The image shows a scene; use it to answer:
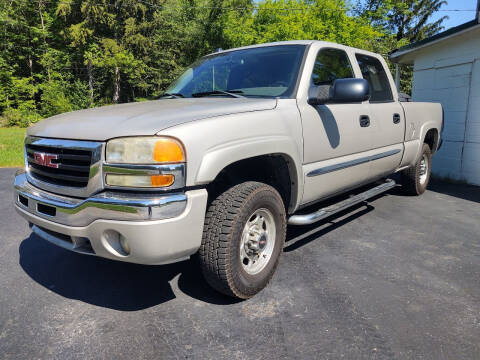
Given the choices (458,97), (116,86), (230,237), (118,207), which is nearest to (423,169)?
(458,97)

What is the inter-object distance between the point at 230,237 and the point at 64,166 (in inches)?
45.2

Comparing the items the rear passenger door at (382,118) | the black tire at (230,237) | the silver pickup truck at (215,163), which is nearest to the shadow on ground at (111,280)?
the black tire at (230,237)

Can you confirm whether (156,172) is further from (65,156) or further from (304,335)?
(304,335)

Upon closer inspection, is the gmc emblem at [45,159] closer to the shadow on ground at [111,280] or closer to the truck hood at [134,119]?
the truck hood at [134,119]

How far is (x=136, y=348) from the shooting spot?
2.13m

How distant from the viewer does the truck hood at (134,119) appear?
2145 mm

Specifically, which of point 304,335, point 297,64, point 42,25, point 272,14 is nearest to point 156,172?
point 304,335

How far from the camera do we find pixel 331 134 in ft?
A: 10.7

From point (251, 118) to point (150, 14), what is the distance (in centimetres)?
3153

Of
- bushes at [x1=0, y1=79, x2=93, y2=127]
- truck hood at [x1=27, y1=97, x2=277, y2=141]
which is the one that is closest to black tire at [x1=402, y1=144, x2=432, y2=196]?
truck hood at [x1=27, y1=97, x2=277, y2=141]

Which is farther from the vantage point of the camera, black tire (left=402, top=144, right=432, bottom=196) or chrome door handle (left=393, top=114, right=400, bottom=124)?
black tire (left=402, top=144, right=432, bottom=196)

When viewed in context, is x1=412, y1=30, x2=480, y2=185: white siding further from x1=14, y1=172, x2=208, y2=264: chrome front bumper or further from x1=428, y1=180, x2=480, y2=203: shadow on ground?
x1=14, y1=172, x2=208, y2=264: chrome front bumper

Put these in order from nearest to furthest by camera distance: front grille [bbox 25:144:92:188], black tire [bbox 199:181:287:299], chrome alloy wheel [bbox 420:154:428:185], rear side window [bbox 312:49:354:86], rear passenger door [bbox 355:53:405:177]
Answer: front grille [bbox 25:144:92:188] < black tire [bbox 199:181:287:299] < rear side window [bbox 312:49:354:86] < rear passenger door [bbox 355:53:405:177] < chrome alloy wheel [bbox 420:154:428:185]

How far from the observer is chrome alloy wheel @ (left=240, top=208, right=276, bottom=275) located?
266 cm
